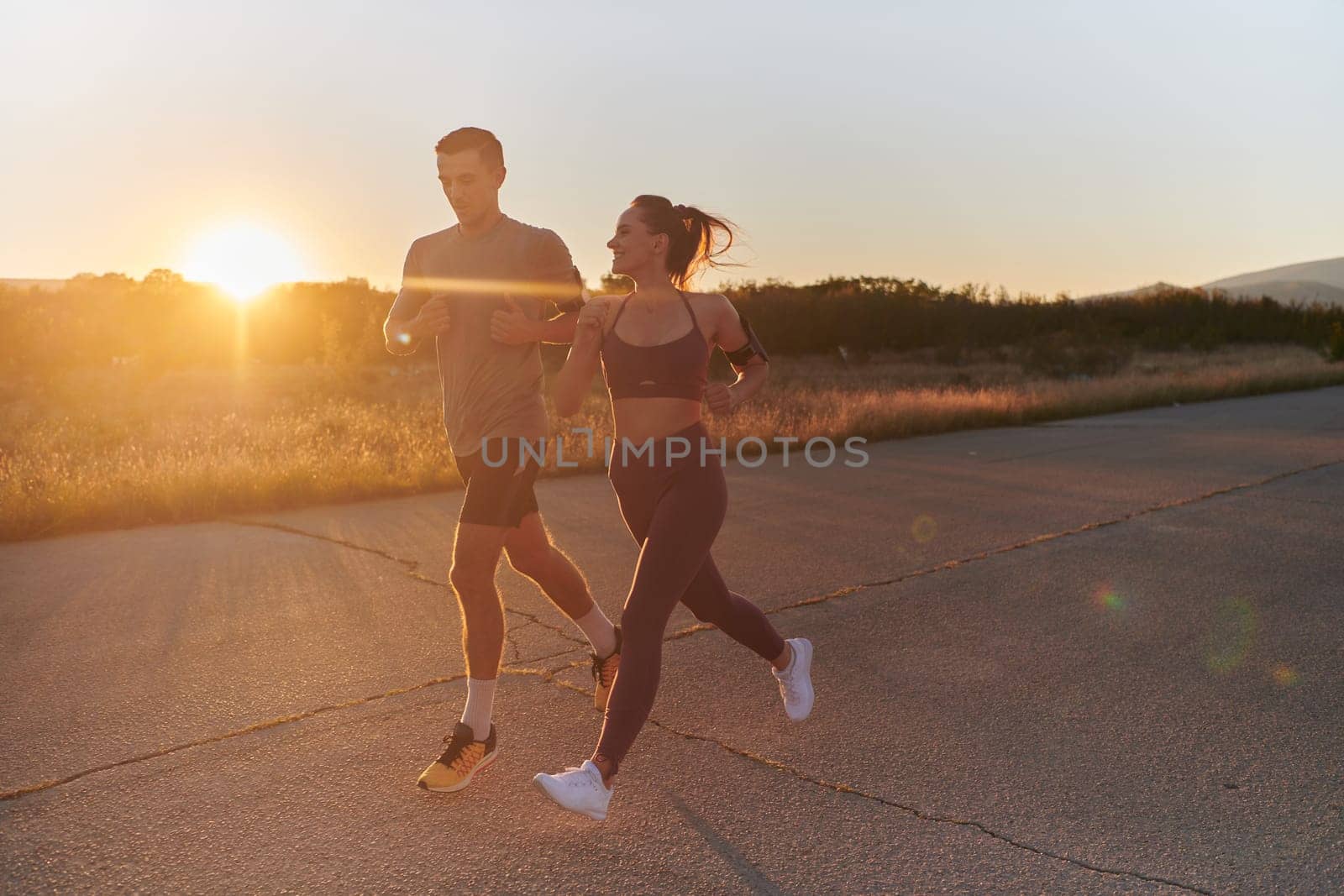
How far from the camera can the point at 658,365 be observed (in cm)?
332

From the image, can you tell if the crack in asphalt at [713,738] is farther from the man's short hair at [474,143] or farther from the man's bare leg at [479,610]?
the man's short hair at [474,143]

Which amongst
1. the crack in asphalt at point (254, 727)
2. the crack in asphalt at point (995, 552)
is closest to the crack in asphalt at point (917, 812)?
the crack in asphalt at point (254, 727)

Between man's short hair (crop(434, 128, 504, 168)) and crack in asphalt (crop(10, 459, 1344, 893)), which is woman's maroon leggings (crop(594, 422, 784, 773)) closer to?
crack in asphalt (crop(10, 459, 1344, 893))

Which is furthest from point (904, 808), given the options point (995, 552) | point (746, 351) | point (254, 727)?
point (995, 552)

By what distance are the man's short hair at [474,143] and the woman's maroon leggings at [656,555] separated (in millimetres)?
1087

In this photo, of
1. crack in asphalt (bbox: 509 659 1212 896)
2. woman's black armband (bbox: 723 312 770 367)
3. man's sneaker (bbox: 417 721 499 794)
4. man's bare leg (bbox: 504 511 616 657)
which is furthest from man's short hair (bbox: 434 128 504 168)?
crack in asphalt (bbox: 509 659 1212 896)

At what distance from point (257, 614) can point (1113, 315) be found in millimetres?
56066

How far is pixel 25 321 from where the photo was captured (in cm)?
3497

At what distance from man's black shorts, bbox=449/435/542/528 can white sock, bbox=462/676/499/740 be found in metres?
0.53

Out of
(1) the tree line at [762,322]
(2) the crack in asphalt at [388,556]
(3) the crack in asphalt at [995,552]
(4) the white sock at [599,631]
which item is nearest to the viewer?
(4) the white sock at [599,631]

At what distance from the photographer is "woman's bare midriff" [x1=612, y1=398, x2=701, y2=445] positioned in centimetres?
334

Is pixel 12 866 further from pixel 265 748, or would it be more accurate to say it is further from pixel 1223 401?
pixel 1223 401

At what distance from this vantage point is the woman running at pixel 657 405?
10.4 ft

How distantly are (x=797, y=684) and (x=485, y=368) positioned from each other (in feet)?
5.43
